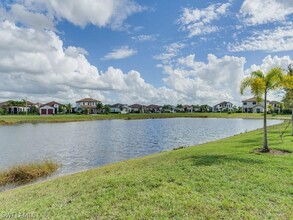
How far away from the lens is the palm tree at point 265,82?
1487 centimetres

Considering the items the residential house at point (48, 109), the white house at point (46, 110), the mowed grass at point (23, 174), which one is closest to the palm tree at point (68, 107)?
the residential house at point (48, 109)

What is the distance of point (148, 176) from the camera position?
10125 mm

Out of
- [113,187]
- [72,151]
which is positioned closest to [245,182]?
[113,187]

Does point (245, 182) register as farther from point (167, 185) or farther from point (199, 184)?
point (167, 185)

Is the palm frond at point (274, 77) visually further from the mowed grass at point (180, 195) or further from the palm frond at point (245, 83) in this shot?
the mowed grass at point (180, 195)

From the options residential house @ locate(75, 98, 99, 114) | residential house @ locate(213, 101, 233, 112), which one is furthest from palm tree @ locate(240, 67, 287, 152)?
residential house @ locate(213, 101, 233, 112)

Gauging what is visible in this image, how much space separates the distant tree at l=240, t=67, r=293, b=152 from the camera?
1488cm

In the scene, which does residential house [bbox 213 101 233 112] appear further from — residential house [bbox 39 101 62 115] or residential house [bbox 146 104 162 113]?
residential house [bbox 39 101 62 115]

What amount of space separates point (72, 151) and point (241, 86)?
63.0ft

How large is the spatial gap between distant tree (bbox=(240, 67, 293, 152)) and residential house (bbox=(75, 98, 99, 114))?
4653 inches

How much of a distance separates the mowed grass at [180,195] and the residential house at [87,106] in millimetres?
121229

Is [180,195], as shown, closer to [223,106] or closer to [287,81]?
[287,81]

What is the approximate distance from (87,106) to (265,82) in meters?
126

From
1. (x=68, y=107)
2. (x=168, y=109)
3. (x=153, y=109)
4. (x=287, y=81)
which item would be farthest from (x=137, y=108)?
(x=287, y=81)
